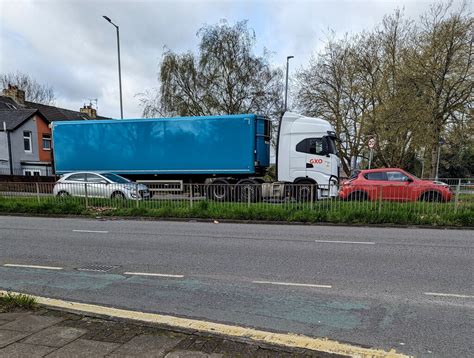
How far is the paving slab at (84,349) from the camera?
9.96 feet

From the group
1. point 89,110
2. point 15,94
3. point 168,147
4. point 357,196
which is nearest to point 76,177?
point 168,147

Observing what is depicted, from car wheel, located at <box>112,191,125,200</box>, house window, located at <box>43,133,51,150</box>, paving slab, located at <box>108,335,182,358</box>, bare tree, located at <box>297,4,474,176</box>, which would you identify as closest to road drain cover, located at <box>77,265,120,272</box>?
paving slab, located at <box>108,335,182,358</box>

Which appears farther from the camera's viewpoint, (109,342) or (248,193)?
(248,193)

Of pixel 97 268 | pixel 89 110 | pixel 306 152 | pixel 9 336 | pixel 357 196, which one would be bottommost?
pixel 97 268

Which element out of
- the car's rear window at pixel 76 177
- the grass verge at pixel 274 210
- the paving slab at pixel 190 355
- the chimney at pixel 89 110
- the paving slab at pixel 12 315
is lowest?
the grass verge at pixel 274 210

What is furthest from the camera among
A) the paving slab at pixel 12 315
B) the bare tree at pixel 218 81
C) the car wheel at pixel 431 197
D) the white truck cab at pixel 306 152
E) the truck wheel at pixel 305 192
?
the bare tree at pixel 218 81

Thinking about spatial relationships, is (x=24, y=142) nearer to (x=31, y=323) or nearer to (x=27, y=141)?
(x=27, y=141)

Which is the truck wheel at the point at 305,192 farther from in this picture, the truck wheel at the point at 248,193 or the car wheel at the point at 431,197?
the car wheel at the point at 431,197

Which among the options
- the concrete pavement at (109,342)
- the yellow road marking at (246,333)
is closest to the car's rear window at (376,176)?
the yellow road marking at (246,333)

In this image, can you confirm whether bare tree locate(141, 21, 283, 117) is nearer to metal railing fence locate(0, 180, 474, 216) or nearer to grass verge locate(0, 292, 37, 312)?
metal railing fence locate(0, 180, 474, 216)

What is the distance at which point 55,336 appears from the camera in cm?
337

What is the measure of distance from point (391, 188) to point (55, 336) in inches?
488

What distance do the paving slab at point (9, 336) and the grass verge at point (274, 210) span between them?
384 inches

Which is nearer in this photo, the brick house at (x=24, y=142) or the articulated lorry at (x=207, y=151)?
the articulated lorry at (x=207, y=151)
